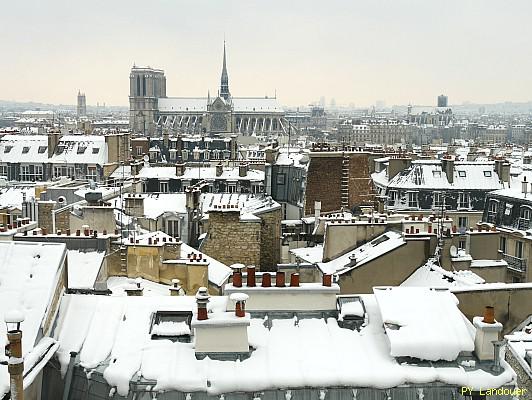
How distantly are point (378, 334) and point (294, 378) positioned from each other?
63.8 inches

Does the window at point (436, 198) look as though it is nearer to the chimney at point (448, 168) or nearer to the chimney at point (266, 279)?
the chimney at point (448, 168)

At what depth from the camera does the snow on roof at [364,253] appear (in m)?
18.7

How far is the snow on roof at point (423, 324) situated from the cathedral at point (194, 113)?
163983 mm

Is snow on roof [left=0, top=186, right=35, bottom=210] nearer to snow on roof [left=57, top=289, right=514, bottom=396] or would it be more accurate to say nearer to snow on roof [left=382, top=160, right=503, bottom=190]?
snow on roof [left=382, top=160, right=503, bottom=190]

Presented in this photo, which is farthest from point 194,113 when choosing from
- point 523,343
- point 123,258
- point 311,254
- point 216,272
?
point 523,343

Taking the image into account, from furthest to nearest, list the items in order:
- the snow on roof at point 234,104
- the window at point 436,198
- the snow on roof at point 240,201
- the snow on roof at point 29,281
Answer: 1. the snow on roof at point 234,104
2. the window at point 436,198
3. the snow on roof at point 240,201
4. the snow on roof at point 29,281

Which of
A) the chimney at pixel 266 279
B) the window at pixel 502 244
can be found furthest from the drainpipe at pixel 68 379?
the window at pixel 502 244

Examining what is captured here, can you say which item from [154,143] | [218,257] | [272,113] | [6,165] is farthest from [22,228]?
[272,113]

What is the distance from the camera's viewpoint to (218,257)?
84.1 ft

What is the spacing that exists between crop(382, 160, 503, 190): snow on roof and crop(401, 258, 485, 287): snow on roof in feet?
85.4

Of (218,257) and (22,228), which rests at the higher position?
(22,228)

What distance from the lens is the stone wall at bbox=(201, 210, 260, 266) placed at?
84.2 ft

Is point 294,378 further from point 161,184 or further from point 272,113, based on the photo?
point 272,113

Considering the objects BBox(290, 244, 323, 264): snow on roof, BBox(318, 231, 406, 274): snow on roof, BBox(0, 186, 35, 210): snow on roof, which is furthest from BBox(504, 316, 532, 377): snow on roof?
BBox(0, 186, 35, 210): snow on roof
